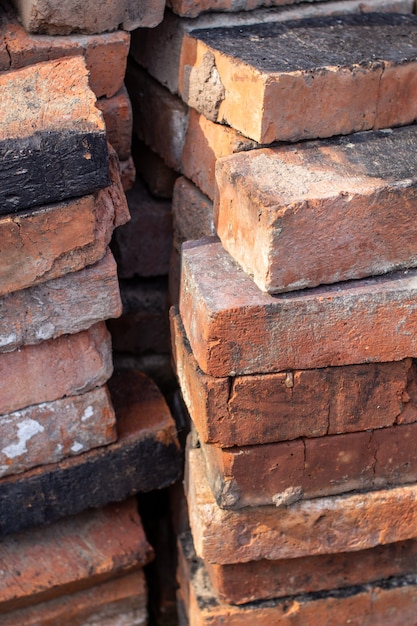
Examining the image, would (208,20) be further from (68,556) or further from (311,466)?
(68,556)

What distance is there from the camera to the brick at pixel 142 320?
404cm

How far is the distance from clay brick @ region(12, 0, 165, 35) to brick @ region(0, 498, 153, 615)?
6.60 ft

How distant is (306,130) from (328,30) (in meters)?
0.57

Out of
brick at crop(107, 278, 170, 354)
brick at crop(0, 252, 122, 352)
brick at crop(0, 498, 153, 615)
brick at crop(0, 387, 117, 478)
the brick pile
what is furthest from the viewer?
brick at crop(107, 278, 170, 354)

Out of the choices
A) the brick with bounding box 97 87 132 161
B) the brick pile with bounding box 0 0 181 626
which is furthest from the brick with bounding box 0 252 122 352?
the brick with bounding box 97 87 132 161

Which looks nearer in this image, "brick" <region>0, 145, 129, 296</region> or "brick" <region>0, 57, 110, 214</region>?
"brick" <region>0, 57, 110, 214</region>

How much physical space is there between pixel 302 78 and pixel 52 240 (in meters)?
1.00

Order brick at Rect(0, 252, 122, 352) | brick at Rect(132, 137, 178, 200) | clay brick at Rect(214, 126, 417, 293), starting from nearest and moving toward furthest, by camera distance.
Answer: clay brick at Rect(214, 126, 417, 293)
brick at Rect(0, 252, 122, 352)
brick at Rect(132, 137, 178, 200)

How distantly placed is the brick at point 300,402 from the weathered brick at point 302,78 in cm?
84

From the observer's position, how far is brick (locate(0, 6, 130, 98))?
10.2 ft

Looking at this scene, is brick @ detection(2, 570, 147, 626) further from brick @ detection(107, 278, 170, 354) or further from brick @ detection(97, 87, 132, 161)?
brick @ detection(97, 87, 132, 161)

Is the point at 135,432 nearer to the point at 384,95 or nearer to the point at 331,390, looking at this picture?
the point at 331,390

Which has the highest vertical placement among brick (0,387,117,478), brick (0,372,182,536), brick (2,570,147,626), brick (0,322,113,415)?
brick (0,322,113,415)

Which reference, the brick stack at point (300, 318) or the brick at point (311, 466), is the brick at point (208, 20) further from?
the brick at point (311, 466)
